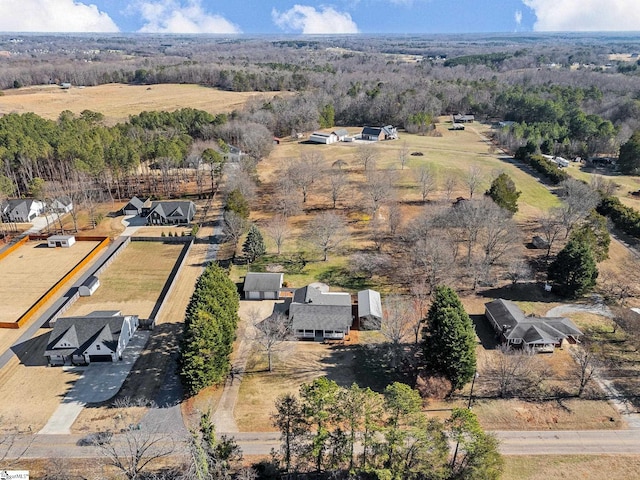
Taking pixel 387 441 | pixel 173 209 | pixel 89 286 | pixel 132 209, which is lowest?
pixel 89 286

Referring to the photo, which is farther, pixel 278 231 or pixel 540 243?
pixel 540 243

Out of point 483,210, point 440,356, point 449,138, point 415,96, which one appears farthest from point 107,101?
point 440,356

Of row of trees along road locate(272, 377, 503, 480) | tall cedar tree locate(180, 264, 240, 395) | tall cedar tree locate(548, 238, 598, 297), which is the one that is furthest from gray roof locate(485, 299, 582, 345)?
tall cedar tree locate(180, 264, 240, 395)

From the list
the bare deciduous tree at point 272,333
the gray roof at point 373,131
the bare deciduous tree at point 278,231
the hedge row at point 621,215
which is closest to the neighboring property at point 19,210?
the bare deciduous tree at point 278,231

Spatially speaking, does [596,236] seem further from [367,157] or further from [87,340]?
[87,340]

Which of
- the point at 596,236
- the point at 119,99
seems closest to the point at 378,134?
the point at 596,236

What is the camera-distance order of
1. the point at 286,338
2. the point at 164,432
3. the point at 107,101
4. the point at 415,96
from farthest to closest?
the point at 107,101
the point at 415,96
the point at 286,338
the point at 164,432

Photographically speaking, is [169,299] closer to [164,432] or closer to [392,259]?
[164,432]
